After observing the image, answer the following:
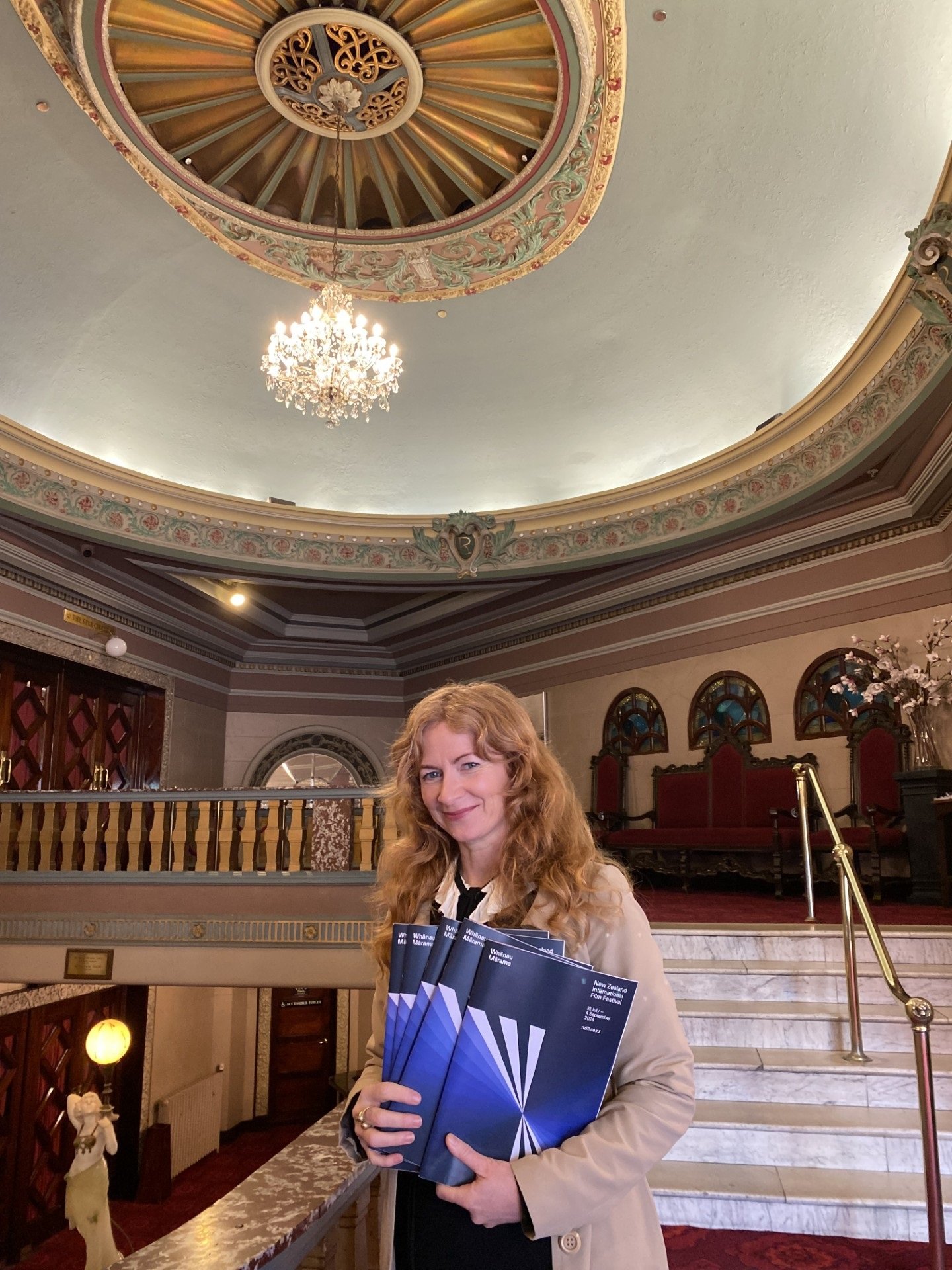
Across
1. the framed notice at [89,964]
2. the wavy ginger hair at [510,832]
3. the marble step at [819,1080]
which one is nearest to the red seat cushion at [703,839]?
the marble step at [819,1080]

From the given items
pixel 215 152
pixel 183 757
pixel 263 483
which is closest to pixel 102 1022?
pixel 183 757

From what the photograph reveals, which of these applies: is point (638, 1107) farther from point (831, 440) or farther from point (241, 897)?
point (831, 440)

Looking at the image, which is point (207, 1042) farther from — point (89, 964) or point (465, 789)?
point (465, 789)

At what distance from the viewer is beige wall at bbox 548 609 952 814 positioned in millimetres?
8188

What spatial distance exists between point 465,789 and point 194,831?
20.7 feet

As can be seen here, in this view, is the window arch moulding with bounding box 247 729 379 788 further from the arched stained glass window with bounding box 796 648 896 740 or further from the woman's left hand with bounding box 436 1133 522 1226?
the woman's left hand with bounding box 436 1133 522 1226

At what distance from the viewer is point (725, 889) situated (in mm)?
8617

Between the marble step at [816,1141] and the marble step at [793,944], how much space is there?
135 centimetres

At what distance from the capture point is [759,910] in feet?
21.0

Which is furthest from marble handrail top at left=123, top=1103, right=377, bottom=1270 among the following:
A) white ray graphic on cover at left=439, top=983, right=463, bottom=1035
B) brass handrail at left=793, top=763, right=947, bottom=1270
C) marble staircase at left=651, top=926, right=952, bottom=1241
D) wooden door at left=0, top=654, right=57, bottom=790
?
wooden door at left=0, top=654, right=57, bottom=790

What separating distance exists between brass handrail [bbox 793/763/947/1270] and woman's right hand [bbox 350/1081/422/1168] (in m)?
1.93

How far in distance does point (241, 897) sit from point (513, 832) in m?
5.89

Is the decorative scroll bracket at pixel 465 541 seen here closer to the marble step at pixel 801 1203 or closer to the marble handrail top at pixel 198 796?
the marble handrail top at pixel 198 796

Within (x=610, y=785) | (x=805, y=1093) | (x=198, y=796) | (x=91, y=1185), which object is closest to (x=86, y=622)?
(x=198, y=796)
